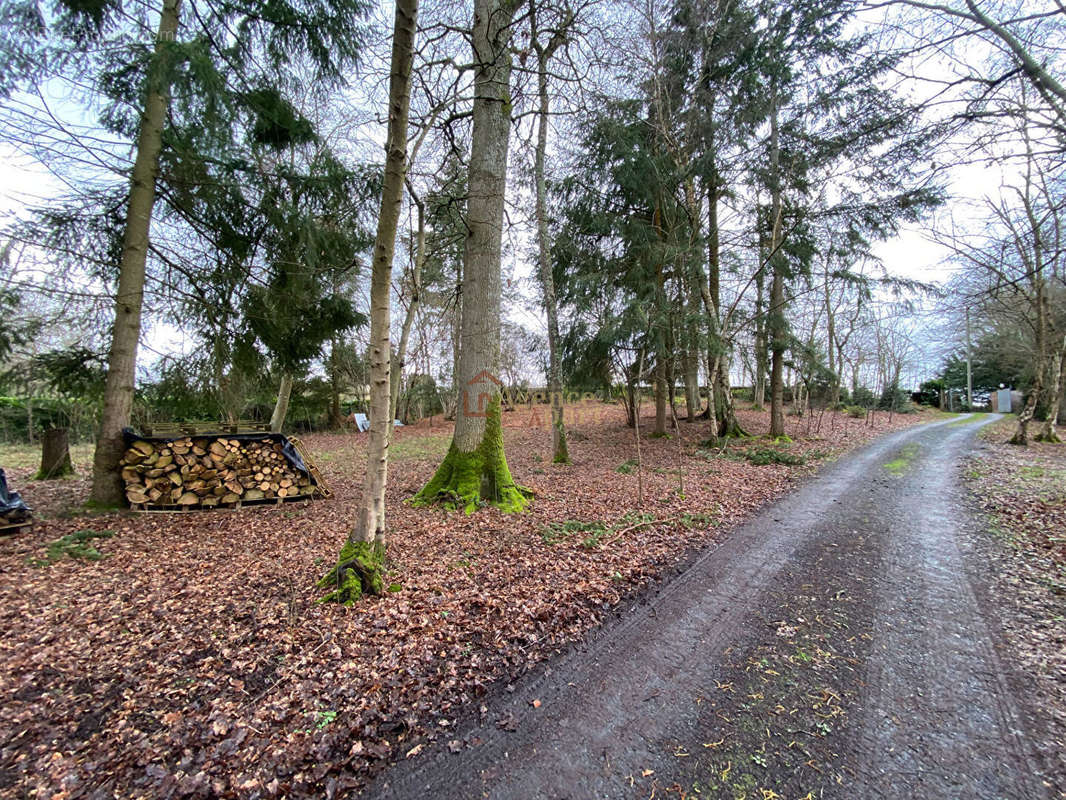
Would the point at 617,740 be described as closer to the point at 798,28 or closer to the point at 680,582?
the point at 680,582

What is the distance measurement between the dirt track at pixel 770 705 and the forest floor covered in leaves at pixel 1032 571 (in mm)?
113

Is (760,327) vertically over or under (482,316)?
over

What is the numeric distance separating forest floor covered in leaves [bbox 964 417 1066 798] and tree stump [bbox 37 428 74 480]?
36.2ft

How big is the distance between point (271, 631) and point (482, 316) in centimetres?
383

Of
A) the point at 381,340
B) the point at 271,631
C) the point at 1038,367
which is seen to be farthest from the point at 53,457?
the point at 1038,367

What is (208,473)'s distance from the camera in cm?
524

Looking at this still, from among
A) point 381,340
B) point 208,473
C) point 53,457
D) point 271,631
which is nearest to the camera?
point 271,631

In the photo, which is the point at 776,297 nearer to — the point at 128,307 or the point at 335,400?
the point at 128,307

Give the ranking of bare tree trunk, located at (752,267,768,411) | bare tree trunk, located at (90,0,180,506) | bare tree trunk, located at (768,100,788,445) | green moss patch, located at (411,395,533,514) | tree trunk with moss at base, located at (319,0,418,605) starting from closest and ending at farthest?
tree trunk with moss at base, located at (319,0,418,605)
bare tree trunk, located at (90,0,180,506)
green moss patch, located at (411,395,533,514)
bare tree trunk, located at (768,100,788,445)
bare tree trunk, located at (752,267,768,411)

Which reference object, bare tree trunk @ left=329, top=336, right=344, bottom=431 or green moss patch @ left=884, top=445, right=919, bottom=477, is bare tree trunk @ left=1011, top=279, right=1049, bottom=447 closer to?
green moss patch @ left=884, top=445, right=919, bottom=477

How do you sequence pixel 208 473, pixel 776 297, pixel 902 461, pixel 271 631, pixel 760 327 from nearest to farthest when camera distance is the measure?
1. pixel 271 631
2. pixel 208 473
3. pixel 902 461
4. pixel 776 297
5. pixel 760 327

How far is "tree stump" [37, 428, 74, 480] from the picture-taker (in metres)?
6.73

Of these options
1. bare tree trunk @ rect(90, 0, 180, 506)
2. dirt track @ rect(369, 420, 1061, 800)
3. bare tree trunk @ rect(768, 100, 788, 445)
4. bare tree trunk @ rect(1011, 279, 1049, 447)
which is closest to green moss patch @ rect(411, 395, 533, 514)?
dirt track @ rect(369, 420, 1061, 800)

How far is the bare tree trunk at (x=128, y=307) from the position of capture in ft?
16.0
